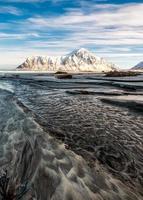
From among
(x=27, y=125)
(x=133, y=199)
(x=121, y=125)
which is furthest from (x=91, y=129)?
(x=133, y=199)

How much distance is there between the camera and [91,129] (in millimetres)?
10891

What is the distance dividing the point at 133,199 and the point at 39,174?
8.26 feet

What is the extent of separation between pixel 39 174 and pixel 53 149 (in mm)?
1688

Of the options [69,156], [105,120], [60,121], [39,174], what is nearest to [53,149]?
[69,156]

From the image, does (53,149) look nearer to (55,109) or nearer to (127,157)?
(127,157)

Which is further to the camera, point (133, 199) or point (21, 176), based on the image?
point (21, 176)

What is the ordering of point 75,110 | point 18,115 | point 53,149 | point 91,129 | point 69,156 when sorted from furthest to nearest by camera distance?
point 75,110 < point 18,115 < point 91,129 < point 53,149 < point 69,156

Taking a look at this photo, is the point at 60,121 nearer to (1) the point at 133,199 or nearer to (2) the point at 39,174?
(2) the point at 39,174

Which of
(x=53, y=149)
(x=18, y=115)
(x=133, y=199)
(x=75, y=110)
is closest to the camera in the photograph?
(x=133, y=199)

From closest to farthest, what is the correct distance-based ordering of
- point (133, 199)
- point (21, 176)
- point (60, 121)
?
point (133, 199) < point (21, 176) < point (60, 121)

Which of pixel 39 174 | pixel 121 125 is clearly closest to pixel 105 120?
pixel 121 125

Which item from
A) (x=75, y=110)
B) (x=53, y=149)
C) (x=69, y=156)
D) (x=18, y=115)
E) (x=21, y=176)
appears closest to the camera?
(x=21, y=176)

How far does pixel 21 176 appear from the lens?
6.53 meters

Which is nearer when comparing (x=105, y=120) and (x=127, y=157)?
(x=127, y=157)
